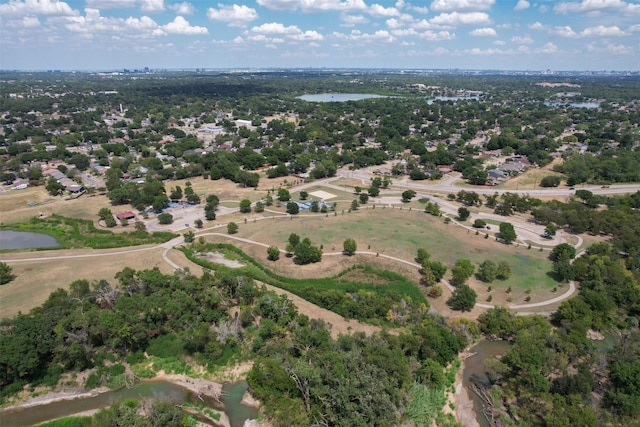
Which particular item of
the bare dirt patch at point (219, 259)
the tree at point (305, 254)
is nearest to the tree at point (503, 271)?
the tree at point (305, 254)

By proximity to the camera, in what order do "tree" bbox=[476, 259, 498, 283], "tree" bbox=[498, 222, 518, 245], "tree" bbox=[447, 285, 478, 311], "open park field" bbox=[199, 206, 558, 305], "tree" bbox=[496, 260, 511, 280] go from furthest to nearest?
"tree" bbox=[498, 222, 518, 245]
"open park field" bbox=[199, 206, 558, 305]
"tree" bbox=[496, 260, 511, 280]
"tree" bbox=[476, 259, 498, 283]
"tree" bbox=[447, 285, 478, 311]

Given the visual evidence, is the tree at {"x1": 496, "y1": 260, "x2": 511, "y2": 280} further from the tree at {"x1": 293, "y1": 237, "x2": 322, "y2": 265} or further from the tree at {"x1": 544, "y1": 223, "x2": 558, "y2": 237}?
the tree at {"x1": 293, "y1": 237, "x2": 322, "y2": 265}

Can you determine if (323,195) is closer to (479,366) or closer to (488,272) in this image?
(488,272)

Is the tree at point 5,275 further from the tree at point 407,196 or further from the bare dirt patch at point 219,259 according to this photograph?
the tree at point 407,196

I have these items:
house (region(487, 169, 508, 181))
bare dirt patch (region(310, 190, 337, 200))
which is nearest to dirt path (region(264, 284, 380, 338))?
bare dirt patch (region(310, 190, 337, 200))

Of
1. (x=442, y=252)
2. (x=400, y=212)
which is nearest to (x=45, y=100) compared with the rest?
(x=400, y=212)

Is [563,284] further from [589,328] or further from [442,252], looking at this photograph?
[442,252]
